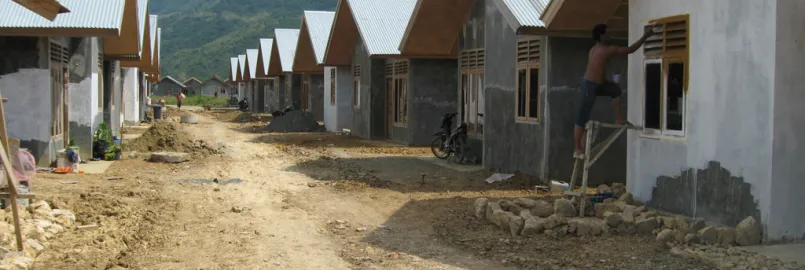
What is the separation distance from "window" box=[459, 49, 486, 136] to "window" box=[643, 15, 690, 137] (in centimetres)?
753

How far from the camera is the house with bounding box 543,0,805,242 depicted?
25.7 ft

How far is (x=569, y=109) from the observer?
1345cm

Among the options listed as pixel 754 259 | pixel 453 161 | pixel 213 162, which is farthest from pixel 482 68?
pixel 754 259

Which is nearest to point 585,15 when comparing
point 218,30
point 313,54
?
point 313,54

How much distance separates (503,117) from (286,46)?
27081mm

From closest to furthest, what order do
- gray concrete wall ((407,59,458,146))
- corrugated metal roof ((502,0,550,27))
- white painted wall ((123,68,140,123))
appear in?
corrugated metal roof ((502,0,550,27)), gray concrete wall ((407,59,458,146)), white painted wall ((123,68,140,123))

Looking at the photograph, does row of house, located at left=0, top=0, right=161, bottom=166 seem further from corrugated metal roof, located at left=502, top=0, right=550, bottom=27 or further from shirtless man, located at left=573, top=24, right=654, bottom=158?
shirtless man, located at left=573, top=24, right=654, bottom=158

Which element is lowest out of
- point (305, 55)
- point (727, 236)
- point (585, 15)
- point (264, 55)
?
point (727, 236)

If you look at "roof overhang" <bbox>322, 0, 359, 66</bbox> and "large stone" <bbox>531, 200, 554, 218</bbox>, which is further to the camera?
"roof overhang" <bbox>322, 0, 359, 66</bbox>

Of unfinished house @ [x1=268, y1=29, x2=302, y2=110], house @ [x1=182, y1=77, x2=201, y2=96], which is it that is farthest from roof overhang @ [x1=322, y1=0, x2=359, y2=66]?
house @ [x1=182, y1=77, x2=201, y2=96]

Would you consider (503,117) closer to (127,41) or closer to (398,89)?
(398,89)

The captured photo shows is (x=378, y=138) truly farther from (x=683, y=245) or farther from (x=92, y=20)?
(x=683, y=245)

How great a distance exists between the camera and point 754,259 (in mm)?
7180

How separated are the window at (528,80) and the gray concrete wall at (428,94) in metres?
7.30
